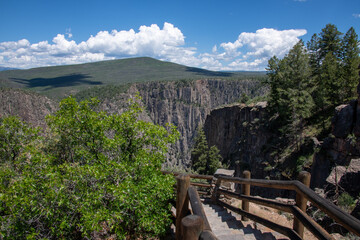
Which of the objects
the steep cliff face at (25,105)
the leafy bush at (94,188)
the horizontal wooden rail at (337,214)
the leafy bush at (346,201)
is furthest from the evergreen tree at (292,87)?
the steep cliff face at (25,105)

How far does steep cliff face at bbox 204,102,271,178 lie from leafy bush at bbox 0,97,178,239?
77.2 ft

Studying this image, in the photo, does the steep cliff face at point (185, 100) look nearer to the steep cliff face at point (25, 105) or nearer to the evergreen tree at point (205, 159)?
the steep cliff face at point (25, 105)

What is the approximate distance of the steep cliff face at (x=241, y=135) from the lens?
3164 centimetres

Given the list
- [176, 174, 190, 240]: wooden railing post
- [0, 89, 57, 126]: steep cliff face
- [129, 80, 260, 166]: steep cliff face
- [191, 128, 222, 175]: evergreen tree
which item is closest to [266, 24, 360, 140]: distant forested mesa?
[191, 128, 222, 175]: evergreen tree

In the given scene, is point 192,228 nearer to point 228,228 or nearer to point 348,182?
point 228,228

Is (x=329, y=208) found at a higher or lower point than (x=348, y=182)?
higher

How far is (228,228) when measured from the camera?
5.45 metres

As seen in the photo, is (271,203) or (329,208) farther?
(271,203)

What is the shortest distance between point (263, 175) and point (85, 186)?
81.1 feet

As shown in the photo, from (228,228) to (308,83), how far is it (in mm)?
26961

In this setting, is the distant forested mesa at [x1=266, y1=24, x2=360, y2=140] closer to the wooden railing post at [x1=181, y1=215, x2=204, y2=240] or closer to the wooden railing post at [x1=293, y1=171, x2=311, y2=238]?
the wooden railing post at [x1=293, y1=171, x2=311, y2=238]

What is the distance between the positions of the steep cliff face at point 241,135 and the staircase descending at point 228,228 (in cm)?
2195

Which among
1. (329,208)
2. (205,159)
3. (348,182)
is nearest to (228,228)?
(329,208)

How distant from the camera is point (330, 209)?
278 centimetres
